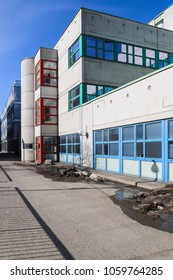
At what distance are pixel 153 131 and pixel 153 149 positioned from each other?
826 millimetres

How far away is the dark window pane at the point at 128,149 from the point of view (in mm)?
13039

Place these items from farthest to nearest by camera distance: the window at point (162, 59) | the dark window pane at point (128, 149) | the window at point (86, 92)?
the window at point (162, 59) → the window at point (86, 92) → the dark window pane at point (128, 149)

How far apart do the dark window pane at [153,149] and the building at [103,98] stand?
0.14 feet

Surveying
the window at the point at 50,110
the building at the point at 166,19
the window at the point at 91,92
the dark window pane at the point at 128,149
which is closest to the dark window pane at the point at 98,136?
the dark window pane at the point at 128,149

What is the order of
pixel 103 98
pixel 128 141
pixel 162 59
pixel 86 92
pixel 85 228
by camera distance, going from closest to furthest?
pixel 85 228 < pixel 128 141 < pixel 103 98 < pixel 86 92 < pixel 162 59

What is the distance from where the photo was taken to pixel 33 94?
2967 cm

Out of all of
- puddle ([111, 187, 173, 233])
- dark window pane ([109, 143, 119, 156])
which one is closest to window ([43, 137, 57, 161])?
dark window pane ([109, 143, 119, 156])

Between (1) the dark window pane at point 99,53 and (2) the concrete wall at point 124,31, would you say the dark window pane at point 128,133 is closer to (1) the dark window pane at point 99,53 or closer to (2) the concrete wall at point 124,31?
(1) the dark window pane at point 99,53

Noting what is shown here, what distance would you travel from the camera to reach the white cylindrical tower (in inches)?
1152

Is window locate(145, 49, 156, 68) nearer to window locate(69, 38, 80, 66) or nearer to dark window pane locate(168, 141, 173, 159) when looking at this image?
window locate(69, 38, 80, 66)

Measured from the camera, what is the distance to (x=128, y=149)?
43.9ft

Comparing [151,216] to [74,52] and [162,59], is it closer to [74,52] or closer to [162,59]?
[74,52]

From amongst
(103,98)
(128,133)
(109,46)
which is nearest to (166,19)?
(109,46)

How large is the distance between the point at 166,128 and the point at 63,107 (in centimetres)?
1574
